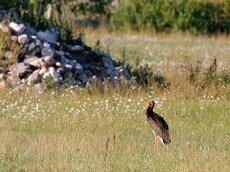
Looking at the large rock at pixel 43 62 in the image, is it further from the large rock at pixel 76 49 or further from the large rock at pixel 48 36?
the large rock at pixel 76 49

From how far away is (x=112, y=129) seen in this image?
12.7 m

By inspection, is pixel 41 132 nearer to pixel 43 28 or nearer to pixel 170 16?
pixel 43 28

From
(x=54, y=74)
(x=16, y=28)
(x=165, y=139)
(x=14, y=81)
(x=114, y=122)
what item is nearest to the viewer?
(x=165, y=139)

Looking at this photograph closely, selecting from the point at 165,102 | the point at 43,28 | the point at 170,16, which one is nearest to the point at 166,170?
the point at 165,102

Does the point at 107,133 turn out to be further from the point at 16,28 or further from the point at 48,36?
the point at 48,36

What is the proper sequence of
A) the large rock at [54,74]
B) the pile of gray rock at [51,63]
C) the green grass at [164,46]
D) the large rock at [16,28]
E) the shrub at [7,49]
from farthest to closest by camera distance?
the green grass at [164,46] < the large rock at [16,28] < the shrub at [7,49] < the pile of gray rock at [51,63] < the large rock at [54,74]

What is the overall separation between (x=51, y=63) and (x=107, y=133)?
483 cm

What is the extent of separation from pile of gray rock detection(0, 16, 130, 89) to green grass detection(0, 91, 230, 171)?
31.8 inches

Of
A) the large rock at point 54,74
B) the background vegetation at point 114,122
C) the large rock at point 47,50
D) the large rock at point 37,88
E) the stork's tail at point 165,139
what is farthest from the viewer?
the large rock at point 47,50

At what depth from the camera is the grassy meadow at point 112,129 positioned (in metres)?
10.2

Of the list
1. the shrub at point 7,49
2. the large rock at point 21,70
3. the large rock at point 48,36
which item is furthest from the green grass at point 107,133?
the large rock at point 48,36

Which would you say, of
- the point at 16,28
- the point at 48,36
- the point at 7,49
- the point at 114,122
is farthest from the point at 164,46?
the point at 114,122

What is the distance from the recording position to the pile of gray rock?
16672mm

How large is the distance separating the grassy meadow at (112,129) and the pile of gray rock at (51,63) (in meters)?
0.64
